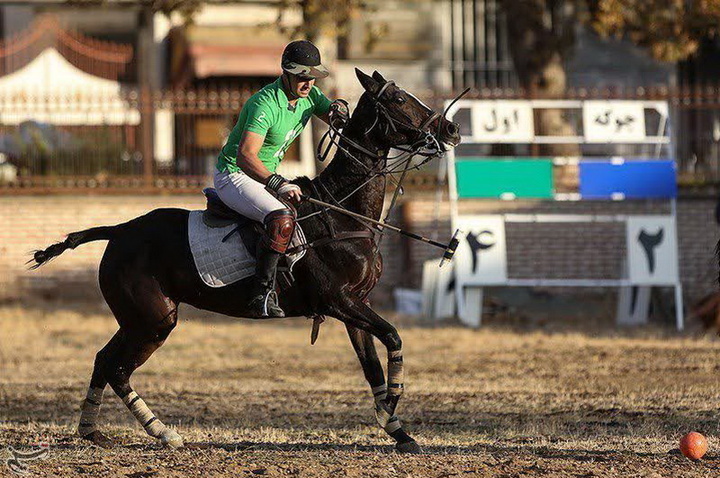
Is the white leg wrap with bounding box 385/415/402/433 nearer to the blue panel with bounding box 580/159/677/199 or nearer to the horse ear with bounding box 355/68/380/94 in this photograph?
the horse ear with bounding box 355/68/380/94

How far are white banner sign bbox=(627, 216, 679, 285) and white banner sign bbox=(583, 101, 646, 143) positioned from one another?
3.73 ft

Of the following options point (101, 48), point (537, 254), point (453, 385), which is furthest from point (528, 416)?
point (101, 48)

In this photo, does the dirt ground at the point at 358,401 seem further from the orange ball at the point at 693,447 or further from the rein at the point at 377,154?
the rein at the point at 377,154

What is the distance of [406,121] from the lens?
8.63m

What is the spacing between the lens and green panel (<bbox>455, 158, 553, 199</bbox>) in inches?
706

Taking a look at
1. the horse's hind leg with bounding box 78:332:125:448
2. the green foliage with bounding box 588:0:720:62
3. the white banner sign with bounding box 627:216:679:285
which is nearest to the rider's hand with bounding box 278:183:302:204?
the horse's hind leg with bounding box 78:332:125:448

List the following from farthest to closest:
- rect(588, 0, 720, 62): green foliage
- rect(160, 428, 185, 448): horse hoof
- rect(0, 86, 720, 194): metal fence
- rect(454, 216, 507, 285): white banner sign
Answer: rect(588, 0, 720, 62): green foliage → rect(0, 86, 720, 194): metal fence → rect(454, 216, 507, 285): white banner sign → rect(160, 428, 185, 448): horse hoof

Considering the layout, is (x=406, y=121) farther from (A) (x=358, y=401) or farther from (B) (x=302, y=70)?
(A) (x=358, y=401)

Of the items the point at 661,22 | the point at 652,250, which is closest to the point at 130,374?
the point at 652,250

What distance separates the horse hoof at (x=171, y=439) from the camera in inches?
344

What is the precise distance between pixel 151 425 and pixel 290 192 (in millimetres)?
1796

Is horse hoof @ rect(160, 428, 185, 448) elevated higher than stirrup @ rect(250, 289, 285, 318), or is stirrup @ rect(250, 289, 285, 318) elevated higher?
stirrup @ rect(250, 289, 285, 318)

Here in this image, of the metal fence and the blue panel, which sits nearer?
the blue panel

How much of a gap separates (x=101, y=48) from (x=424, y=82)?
23.6 ft
